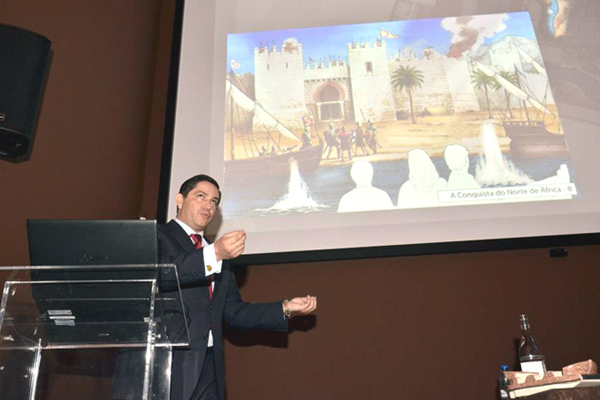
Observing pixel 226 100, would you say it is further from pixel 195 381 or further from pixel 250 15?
pixel 195 381

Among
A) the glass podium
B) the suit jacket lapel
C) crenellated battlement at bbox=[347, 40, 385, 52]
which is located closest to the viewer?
the glass podium

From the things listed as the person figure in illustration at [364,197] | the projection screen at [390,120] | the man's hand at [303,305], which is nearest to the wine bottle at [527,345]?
the projection screen at [390,120]

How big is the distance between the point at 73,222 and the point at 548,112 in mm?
2595

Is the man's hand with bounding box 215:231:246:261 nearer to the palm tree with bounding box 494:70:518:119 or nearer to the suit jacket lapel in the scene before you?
the suit jacket lapel

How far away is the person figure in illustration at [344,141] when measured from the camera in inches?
132

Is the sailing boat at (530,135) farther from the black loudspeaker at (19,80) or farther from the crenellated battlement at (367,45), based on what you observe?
the black loudspeaker at (19,80)

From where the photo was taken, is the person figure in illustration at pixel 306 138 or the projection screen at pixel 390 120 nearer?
the projection screen at pixel 390 120

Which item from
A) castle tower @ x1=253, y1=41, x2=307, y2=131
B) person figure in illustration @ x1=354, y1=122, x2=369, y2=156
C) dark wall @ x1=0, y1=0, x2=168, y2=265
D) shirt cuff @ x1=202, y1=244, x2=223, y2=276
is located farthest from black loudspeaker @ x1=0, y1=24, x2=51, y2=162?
person figure in illustration @ x1=354, y1=122, x2=369, y2=156

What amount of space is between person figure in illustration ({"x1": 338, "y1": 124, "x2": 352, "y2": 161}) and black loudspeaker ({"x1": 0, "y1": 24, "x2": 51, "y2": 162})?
1.55 m

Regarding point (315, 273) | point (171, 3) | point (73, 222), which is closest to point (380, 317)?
point (315, 273)

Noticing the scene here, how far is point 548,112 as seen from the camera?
3.37 m

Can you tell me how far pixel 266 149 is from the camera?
3.41 m

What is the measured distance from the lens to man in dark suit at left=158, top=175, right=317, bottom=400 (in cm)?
201

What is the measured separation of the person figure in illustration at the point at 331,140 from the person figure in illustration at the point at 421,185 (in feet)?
1.27
